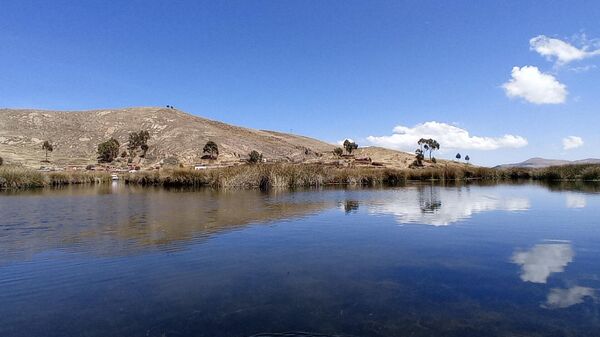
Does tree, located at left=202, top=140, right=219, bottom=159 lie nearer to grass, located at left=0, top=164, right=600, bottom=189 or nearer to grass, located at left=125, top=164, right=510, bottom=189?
grass, located at left=0, top=164, right=600, bottom=189

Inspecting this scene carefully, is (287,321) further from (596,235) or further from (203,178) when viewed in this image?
(203,178)

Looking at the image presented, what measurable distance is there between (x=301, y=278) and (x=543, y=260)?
6816mm

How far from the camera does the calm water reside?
711 cm

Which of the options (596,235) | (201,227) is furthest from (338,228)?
(596,235)

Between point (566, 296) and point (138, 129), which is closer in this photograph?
point (566, 296)

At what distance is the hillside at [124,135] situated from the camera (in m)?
105

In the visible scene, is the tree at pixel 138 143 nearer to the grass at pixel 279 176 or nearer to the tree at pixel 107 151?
the tree at pixel 107 151

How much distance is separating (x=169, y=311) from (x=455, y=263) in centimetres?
743

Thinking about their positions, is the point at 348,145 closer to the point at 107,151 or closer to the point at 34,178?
the point at 107,151

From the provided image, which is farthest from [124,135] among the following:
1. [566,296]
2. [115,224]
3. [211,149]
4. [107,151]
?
[566,296]

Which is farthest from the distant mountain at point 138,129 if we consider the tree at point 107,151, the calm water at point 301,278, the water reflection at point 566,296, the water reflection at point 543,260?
the water reflection at point 566,296

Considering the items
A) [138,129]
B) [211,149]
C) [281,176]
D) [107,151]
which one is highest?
[138,129]

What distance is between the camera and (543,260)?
1150cm

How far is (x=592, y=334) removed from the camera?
6.59 metres
